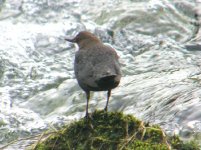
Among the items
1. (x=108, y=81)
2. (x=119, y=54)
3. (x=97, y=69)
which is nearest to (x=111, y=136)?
(x=108, y=81)

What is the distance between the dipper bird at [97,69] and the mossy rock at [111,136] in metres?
0.16

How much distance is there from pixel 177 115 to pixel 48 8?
17.0 feet

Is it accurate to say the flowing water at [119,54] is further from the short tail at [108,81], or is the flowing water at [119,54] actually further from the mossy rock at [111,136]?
the mossy rock at [111,136]

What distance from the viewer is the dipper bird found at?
4.69 meters

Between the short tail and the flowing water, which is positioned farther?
the flowing water

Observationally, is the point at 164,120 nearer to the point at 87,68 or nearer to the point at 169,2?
the point at 87,68

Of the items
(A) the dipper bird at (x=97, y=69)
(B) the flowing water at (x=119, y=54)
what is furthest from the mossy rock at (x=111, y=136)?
(B) the flowing water at (x=119, y=54)

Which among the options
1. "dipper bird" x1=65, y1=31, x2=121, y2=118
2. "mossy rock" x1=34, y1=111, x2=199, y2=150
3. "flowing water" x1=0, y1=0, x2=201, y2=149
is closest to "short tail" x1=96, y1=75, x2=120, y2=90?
"dipper bird" x1=65, y1=31, x2=121, y2=118

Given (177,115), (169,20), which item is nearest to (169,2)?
(169,20)

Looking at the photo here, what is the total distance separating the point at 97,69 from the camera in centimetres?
497

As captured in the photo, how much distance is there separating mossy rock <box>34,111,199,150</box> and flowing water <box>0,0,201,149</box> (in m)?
1.34

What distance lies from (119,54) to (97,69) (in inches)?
165

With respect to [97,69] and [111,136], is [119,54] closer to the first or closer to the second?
[97,69]

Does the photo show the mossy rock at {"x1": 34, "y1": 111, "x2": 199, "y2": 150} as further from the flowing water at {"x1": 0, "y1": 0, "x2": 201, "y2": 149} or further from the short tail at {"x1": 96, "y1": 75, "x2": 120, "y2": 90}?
the flowing water at {"x1": 0, "y1": 0, "x2": 201, "y2": 149}
